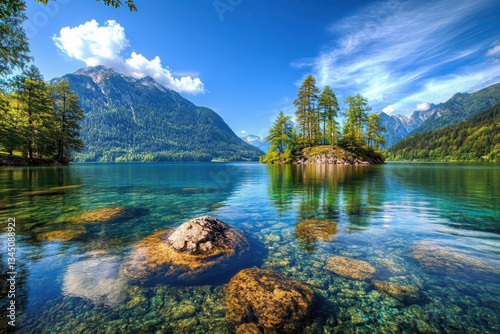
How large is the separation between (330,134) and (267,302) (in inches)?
3156

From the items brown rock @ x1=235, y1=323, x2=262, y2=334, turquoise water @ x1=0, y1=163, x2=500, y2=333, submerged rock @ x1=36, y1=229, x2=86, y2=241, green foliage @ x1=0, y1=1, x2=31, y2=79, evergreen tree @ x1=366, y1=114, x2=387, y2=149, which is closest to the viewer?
brown rock @ x1=235, y1=323, x2=262, y2=334

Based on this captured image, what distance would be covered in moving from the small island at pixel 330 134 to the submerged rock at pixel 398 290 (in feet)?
233

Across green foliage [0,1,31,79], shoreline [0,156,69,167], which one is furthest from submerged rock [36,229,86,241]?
shoreline [0,156,69,167]

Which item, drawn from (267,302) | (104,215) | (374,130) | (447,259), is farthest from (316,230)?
(374,130)

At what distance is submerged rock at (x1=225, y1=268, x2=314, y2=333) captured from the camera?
4.32 meters

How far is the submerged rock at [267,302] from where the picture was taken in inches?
170

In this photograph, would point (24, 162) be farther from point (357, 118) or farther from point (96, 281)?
point (357, 118)

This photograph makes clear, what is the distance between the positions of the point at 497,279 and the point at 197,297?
8.53m

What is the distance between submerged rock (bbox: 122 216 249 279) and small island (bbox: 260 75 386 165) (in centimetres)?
7037

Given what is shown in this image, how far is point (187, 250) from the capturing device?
779cm

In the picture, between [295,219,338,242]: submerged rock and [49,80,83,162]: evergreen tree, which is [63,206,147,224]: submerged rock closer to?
[295,219,338,242]: submerged rock

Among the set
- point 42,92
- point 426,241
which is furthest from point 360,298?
point 42,92

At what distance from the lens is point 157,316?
468 cm

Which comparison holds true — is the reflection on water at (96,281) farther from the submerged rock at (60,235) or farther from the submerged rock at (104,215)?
the submerged rock at (104,215)
